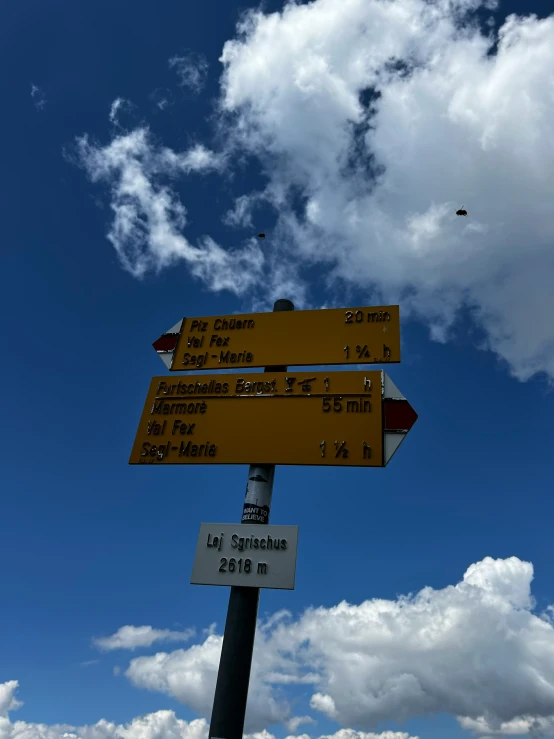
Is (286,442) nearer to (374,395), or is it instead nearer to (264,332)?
(374,395)

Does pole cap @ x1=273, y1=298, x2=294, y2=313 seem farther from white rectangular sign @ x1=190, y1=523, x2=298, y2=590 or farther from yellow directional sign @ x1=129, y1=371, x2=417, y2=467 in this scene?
white rectangular sign @ x1=190, y1=523, x2=298, y2=590

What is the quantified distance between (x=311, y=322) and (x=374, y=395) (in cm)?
158

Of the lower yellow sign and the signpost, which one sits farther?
the lower yellow sign

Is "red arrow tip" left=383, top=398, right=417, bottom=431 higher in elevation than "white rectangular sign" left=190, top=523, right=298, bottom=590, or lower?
higher

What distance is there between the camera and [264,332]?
24.5 feet

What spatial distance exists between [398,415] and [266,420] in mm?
1638

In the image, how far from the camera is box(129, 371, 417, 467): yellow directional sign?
6020 millimetres

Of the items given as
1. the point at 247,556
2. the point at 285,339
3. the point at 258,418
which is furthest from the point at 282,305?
the point at 247,556

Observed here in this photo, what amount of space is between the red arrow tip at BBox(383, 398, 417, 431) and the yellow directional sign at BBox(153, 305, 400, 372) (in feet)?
2.39

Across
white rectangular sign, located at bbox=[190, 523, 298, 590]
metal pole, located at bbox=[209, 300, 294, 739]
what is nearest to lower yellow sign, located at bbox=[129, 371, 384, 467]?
metal pole, located at bbox=[209, 300, 294, 739]

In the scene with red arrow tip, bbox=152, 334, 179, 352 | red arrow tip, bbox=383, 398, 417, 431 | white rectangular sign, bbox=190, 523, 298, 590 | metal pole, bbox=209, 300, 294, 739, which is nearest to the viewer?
metal pole, bbox=209, 300, 294, 739

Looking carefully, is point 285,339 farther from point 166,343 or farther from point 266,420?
point 166,343

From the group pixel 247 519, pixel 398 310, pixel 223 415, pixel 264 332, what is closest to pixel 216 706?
pixel 247 519

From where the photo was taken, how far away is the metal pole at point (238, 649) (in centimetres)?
491
